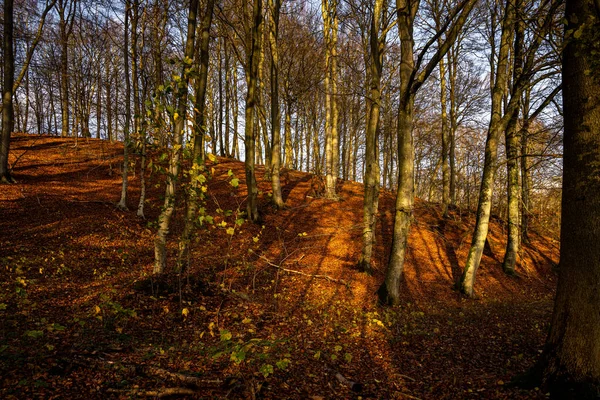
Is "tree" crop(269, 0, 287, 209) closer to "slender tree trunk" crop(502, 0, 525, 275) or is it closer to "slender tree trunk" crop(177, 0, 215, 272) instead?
"slender tree trunk" crop(177, 0, 215, 272)

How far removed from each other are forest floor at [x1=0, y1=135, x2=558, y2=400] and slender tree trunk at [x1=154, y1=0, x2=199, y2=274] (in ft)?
1.39

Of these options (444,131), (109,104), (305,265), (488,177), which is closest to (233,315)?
(305,265)

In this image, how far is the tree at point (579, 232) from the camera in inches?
133

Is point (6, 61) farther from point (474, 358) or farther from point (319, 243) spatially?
point (474, 358)

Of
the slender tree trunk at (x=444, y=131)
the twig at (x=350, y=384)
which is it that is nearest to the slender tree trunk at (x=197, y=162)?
the twig at (x=350, y=384)

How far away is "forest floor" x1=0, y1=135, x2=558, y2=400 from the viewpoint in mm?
3453

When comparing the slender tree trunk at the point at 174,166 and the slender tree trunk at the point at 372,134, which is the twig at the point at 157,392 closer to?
the slender tree trunk at the point at 174,166

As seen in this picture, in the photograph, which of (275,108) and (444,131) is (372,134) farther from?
(444,131)

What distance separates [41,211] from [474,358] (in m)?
11.9

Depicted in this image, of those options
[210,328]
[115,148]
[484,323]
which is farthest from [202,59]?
[115,148]

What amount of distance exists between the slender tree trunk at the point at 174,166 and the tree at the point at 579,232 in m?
4.51

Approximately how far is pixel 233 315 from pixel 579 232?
16.6 ft

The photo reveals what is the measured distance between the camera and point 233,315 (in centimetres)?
588

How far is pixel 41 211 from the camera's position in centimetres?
1013
